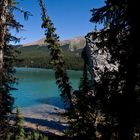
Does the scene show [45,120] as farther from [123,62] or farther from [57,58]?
[123,62]

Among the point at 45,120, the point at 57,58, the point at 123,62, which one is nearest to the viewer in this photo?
the point at 123,62

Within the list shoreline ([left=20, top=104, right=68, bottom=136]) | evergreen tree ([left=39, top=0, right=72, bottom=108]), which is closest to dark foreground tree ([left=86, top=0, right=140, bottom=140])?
evergreen tree ([left=39, top=0, right=72, bottom=108])

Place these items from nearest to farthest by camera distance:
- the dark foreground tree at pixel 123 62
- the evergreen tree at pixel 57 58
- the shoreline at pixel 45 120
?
the dark foreground tree at pixel 123 62
the evergreen tree at pixel 57 58
the shoreline at pixel 45 120

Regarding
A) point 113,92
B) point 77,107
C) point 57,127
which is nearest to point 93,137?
point 77,107

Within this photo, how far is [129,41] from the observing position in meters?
13.1

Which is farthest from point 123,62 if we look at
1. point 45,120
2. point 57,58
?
point 45,120

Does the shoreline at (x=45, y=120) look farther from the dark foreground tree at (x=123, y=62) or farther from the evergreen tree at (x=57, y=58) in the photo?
the dark foreground tree at (x=123, y=62)

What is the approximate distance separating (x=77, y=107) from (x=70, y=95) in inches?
70.5

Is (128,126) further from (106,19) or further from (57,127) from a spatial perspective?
(57,127)

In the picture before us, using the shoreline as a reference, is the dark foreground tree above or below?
above

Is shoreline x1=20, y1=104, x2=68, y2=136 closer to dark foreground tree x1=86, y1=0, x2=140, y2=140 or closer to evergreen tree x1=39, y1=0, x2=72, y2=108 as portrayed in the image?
evergreen tree x1=39, y1=0, x2=72, y2=108

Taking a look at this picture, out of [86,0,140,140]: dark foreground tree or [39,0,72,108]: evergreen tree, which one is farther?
[39,0,72,108]: evergreen tree

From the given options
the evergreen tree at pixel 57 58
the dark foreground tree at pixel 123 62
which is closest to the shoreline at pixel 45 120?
the evergreen tree at pixel 57 58

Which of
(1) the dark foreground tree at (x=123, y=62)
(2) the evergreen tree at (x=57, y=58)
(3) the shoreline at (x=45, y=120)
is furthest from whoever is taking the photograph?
(3) the shoreline at (x=45, y=120)
